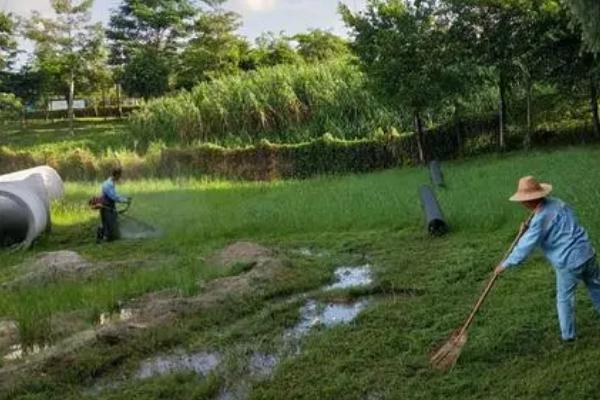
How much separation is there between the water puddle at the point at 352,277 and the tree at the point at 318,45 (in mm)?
33491

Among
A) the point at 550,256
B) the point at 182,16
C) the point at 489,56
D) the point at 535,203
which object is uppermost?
the point at 182,16

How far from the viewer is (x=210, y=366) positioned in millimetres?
6531

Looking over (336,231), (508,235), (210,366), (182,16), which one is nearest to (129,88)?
(182,16)

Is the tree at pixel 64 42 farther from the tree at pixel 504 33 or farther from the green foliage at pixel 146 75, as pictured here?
the tree at pixel 504 33

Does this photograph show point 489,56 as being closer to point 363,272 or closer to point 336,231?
point 336,231

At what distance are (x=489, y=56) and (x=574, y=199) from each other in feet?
35.2

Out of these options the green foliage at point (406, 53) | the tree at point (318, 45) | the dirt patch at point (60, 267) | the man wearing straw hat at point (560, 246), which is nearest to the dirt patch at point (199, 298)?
the dirt patch at point (60, 267)

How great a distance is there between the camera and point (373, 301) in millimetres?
8281

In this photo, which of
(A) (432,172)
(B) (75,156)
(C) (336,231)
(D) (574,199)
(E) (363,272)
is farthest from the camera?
(B) (75,156)

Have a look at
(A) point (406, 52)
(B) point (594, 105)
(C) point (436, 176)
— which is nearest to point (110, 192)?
(C) point (436, 176)

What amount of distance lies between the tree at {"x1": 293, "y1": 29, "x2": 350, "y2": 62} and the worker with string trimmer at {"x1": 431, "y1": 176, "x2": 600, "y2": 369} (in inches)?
1464

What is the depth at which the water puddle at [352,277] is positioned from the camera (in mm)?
9102

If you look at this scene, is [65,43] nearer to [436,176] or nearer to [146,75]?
[146,75]

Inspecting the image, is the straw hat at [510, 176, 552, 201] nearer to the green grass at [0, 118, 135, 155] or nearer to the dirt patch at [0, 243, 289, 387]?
the dirt patch at [0, 243, 289, 387]
